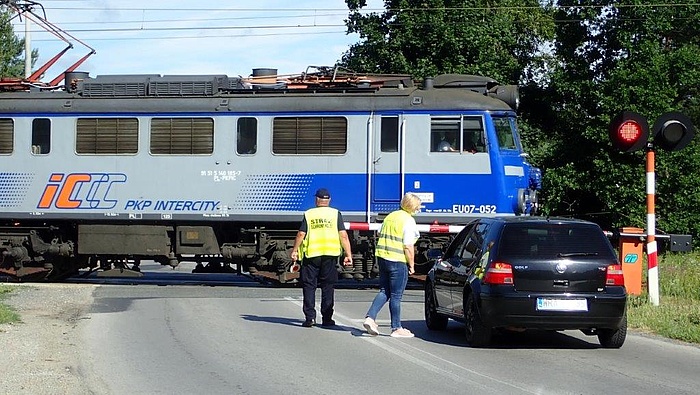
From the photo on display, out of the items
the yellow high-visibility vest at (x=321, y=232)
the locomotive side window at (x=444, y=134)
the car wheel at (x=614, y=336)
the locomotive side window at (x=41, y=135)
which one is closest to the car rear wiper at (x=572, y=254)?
the car wheel at (x=614, y=336)

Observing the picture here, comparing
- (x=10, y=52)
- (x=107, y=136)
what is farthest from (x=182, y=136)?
(x=10, y=52)

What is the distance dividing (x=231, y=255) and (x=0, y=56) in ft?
77.4

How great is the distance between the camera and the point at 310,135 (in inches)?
920

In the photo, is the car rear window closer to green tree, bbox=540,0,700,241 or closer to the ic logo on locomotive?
the ic logo on locomotive

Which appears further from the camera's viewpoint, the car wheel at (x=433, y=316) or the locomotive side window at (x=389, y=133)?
the locomotive side window at (x=389, y=133)

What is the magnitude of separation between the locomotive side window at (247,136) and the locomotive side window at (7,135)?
16.1 feet

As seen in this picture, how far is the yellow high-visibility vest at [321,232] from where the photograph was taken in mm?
15430

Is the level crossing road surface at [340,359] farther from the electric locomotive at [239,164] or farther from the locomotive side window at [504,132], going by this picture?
the locomotive side window at [504,132]

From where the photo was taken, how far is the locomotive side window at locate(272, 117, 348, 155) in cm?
2327

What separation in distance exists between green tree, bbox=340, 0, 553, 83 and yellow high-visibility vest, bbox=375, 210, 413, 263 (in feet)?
72.4

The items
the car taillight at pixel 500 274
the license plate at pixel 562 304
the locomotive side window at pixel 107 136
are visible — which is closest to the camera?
the license plate at pixel 562 304

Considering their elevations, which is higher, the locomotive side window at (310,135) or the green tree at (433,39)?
the green tree at (433,39)

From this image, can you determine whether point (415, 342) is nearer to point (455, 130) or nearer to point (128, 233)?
point (455, 130)

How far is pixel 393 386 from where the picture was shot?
10.6m
